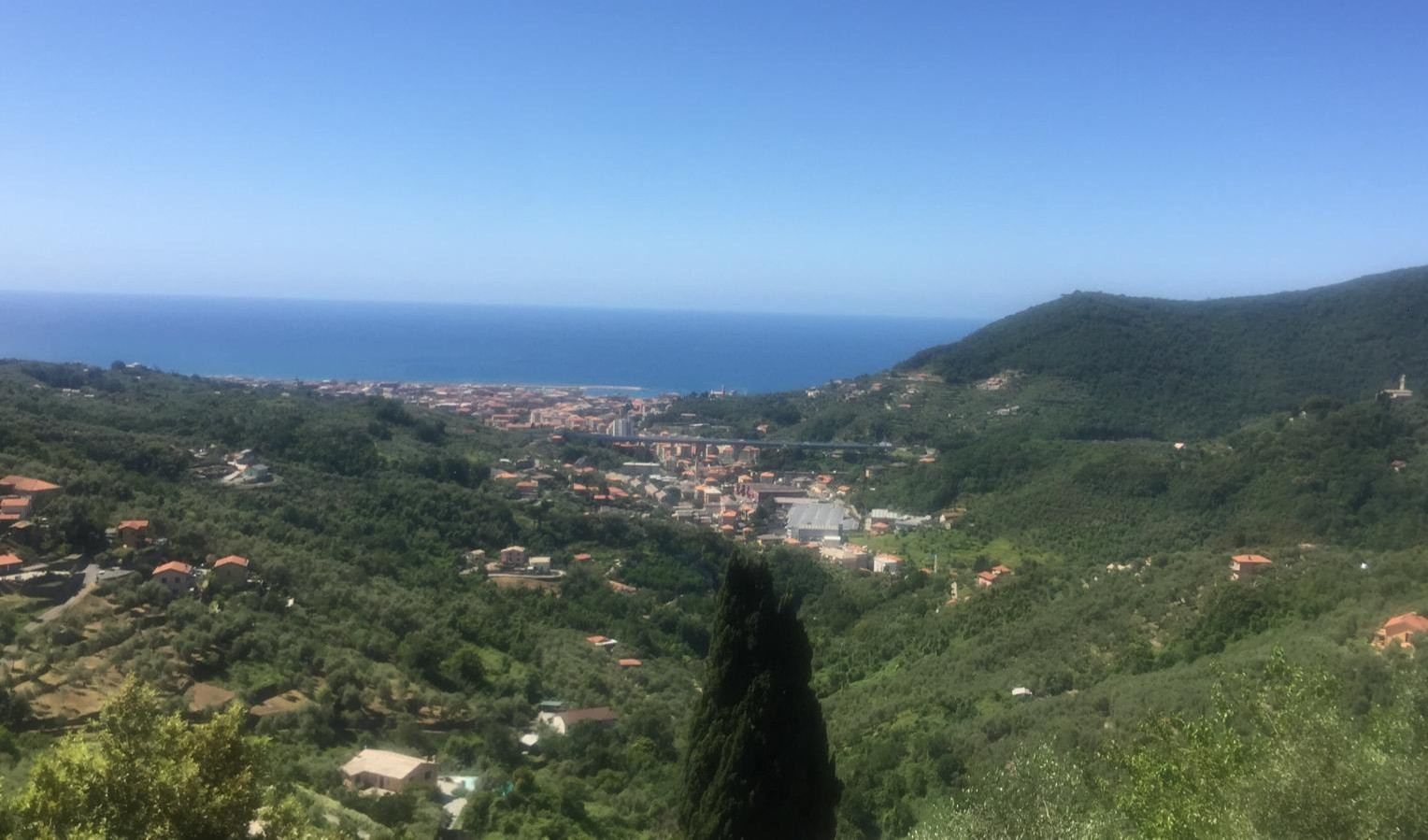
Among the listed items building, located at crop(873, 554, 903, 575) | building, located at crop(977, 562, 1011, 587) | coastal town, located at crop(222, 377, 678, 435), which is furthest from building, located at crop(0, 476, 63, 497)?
coastal town, located at crop(222, 377, 678, 435)

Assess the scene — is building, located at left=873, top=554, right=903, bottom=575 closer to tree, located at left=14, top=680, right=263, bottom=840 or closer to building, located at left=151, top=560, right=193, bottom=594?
building, located at left=151, top=560, right=193, bottom=594

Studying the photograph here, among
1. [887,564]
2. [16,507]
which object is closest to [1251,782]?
[16,507]

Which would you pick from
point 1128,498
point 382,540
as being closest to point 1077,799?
point 382,540

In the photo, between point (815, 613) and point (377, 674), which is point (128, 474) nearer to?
point (377, 674)

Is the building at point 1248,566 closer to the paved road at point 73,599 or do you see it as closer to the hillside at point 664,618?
the hillside at point 664,618

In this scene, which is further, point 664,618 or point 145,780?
point 664,618

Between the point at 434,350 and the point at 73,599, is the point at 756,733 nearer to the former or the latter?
the point at 73,599
